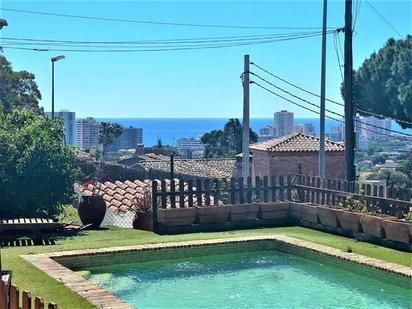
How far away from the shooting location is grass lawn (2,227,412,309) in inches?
296

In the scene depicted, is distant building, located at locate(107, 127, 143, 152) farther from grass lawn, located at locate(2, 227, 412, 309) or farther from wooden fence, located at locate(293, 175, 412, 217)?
grass lawn, located at locate(2, 227, 412, 309)

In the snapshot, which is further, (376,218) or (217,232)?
(217,232)

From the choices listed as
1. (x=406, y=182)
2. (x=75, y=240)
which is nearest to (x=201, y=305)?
(x=75, y=240)

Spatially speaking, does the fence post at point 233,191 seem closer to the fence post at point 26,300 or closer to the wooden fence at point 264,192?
the wooden fence at point 264,192

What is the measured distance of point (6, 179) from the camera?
14719 mm

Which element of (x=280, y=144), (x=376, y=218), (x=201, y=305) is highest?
(x=280, y=144)

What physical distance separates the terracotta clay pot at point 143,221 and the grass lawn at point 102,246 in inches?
13.2

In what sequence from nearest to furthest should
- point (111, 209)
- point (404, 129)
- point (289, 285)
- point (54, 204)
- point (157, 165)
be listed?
1. point (289, 285)
2. point (54, 204)
3. point (111, 209)
4. point (404, 129)
5. point (157, 165)

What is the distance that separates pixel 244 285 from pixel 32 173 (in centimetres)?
740

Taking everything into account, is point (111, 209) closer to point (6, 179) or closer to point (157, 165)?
point (6, 179)

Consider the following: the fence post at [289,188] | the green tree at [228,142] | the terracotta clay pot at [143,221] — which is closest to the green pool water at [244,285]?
the terracotta clay pot at [143,221]

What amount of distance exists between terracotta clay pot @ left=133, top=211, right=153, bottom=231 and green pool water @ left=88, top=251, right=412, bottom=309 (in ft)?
8.88

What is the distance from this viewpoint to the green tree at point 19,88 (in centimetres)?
3797

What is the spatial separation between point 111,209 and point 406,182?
22436 mm
